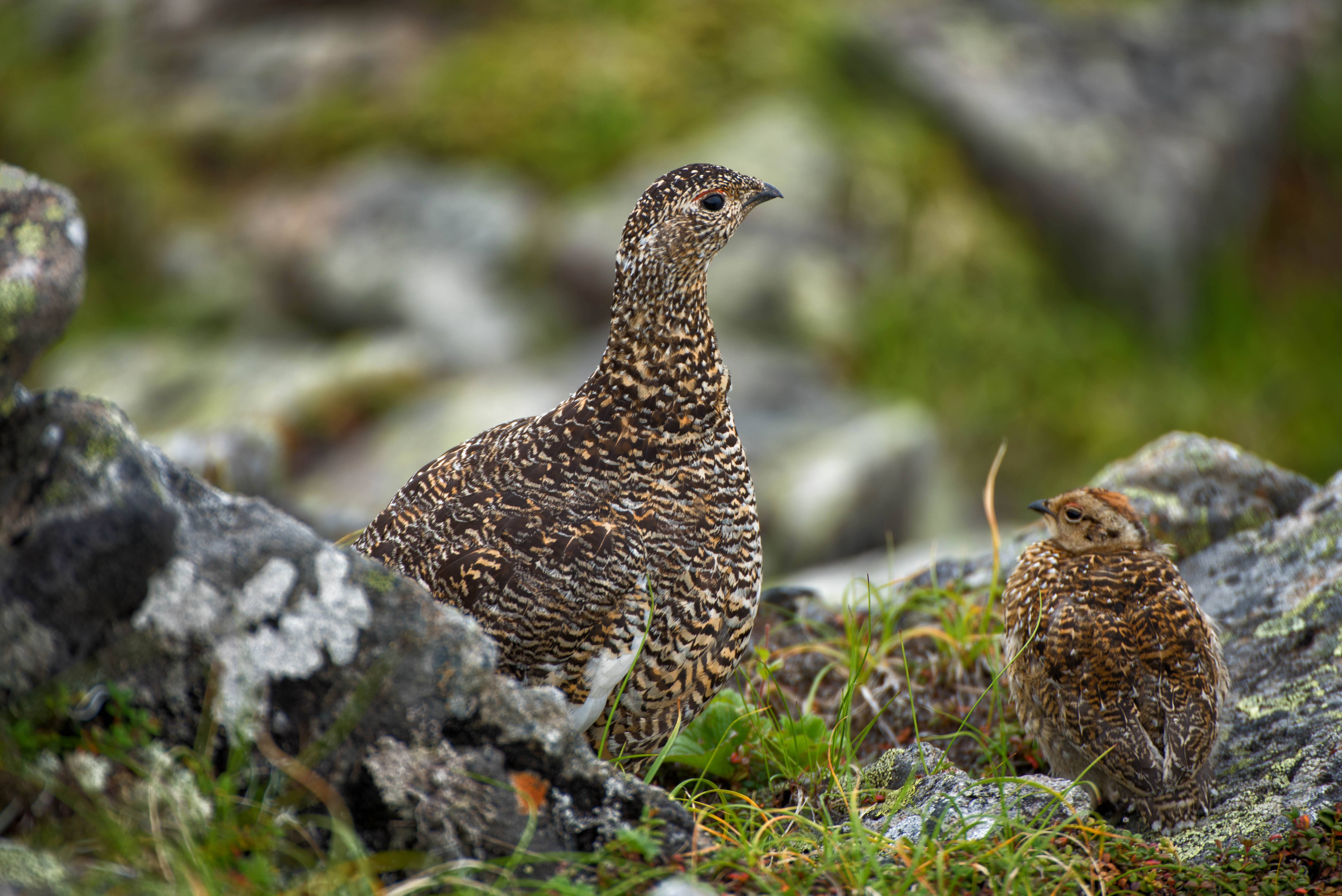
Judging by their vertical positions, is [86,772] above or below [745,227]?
below

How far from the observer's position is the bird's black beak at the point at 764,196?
185 inches

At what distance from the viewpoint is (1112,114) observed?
1223 cm

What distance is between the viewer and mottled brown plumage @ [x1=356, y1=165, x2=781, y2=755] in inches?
147

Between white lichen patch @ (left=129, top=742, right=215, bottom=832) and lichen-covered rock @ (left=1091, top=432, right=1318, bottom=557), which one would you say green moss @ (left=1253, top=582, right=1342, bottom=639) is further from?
white lichen patch @ (left=129, top=742, right=215, bottom=832)

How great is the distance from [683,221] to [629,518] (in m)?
1.21

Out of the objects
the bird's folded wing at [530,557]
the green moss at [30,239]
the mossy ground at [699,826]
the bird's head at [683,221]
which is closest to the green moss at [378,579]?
the mossy ground at [699,826]

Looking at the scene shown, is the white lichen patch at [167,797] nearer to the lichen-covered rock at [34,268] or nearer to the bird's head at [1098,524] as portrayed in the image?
the lichen-covered rock at [34,268]

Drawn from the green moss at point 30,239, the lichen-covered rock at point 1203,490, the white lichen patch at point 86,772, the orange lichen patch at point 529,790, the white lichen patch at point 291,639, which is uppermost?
the green moss at point 30,239

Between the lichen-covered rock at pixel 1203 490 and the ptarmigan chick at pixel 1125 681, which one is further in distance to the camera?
the lichen-covered rock at pixel 1203 490

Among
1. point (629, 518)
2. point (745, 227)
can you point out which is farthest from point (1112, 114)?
point (629, 518)

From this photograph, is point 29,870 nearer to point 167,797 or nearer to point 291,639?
point 167,797

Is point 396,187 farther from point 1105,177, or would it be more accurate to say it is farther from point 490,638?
point 490,638

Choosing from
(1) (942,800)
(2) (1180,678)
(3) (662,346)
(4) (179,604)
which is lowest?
(1) (942,800)

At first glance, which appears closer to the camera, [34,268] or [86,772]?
[86,772]
